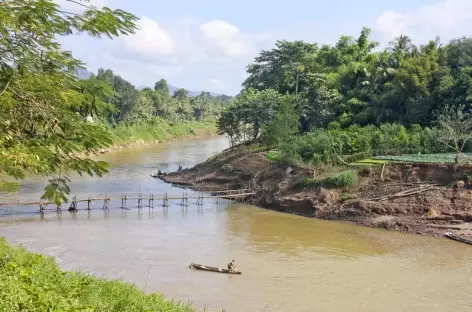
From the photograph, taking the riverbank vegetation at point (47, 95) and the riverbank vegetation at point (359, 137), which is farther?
the riverbank vegetation at point (359, 137)

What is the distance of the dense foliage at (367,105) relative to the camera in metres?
36.1

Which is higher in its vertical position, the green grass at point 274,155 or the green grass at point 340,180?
the green grass at point 274,155

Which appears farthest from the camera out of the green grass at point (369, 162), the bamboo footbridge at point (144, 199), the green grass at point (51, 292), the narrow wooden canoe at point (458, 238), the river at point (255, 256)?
the green grass at point (369, 162)

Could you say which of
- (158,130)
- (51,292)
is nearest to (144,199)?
(51,292)

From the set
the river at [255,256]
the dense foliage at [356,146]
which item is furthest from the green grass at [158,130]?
the river at [255,256]

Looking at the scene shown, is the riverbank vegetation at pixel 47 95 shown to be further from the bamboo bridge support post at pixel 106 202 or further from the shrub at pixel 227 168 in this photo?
the shrub at pixel 227 168

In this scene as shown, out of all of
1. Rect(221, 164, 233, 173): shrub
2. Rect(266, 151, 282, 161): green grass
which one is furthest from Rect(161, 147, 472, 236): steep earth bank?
Rect(221, 164, 233, 173): shrub

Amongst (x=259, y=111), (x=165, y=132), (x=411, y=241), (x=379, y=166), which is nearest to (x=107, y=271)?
(x=411, y=241)

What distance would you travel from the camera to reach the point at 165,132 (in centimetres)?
8512

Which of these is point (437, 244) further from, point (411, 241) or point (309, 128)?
point (309, 128)

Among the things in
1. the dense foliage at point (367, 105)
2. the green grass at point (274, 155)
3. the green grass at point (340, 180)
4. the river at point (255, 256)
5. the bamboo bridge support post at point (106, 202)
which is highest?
the dense foliage at point (367, 105)

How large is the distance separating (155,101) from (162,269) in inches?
2737

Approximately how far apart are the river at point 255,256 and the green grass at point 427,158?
259 inches

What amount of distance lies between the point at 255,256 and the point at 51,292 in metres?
17.1
